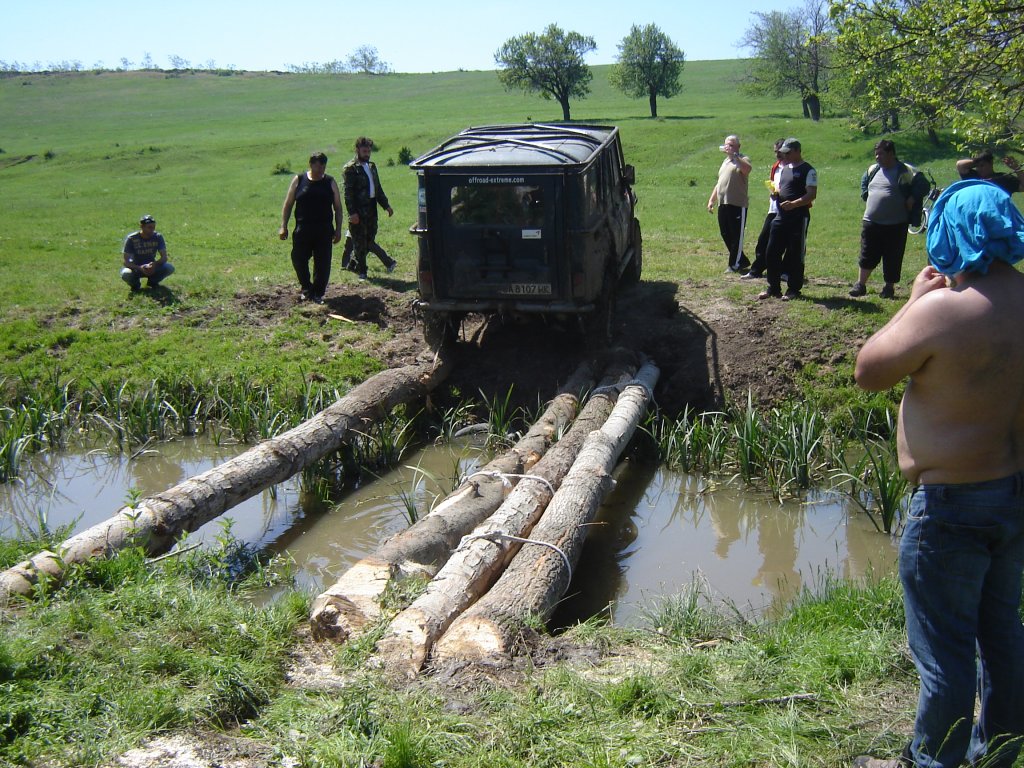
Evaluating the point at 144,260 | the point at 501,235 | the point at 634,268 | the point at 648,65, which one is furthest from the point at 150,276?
the point at 648,65

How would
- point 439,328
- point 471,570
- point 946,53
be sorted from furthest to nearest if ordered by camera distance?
point 439,328
point 946,53
point 471,570

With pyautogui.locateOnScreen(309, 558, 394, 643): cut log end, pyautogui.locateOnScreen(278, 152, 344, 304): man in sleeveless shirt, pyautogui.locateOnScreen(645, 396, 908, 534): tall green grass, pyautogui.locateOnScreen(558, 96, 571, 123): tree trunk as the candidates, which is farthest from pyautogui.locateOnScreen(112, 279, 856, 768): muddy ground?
pyautogui.locateOnScreen(558, 96, 571, 123): tree trunk

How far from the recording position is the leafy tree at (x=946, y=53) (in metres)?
8.99

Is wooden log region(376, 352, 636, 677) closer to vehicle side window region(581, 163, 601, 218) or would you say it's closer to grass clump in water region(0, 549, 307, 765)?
grass clump in water region(0, 549, 307, 765)

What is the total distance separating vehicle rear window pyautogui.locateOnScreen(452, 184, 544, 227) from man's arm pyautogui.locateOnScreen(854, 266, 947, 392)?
6393mm

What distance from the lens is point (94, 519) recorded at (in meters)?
7.93

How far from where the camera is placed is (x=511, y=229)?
9586mm

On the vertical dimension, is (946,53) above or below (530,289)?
above

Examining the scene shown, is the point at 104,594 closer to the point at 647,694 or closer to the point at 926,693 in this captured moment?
the point at 647,694

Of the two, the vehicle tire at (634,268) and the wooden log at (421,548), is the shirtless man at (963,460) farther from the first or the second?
the vehicle tire at (634,268)

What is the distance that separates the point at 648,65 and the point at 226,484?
59.3m

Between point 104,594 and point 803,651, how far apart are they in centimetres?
352

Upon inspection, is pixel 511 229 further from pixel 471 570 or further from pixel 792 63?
pixel 792 63

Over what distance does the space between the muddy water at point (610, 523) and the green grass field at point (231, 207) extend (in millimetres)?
1609
